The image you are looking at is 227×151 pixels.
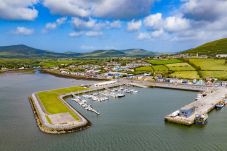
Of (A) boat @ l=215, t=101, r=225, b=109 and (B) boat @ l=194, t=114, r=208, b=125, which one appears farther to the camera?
(A) boat @ l=215, t=101, r=225, b=109

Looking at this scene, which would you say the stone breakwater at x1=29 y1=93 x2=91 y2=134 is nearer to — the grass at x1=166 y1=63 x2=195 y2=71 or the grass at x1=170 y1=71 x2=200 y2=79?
the grass at x1=170 y1=71 x2=200 y2=79

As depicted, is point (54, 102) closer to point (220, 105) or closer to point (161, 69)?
point (220, 105)

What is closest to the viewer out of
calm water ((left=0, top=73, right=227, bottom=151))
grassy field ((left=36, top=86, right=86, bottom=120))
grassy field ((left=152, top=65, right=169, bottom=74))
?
calm water ((left=0, top=73, right=227, bottom=151))

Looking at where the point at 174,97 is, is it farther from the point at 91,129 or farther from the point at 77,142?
the point at 77,142

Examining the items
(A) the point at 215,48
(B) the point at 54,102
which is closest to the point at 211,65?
(B) the point at 54,102

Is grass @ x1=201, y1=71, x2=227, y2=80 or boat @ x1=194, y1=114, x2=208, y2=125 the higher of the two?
grass @ x1=201, y1=71, x2=227, y2=80

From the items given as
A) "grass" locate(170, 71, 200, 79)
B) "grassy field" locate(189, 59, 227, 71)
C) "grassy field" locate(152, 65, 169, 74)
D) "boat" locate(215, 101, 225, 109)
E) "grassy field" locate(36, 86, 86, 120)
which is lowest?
"boat" locate(215, 101, 225, 109)

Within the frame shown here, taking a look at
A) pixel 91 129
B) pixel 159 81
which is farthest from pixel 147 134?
pixel 159 81

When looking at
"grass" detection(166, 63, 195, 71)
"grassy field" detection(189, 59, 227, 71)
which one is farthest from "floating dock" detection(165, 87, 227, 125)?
"grass" detection(166, 63, 195, 71)
